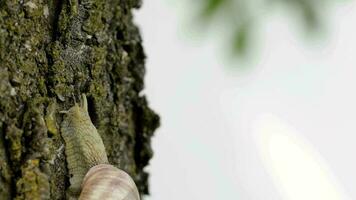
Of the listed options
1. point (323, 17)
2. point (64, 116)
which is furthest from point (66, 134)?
point (323, 17)

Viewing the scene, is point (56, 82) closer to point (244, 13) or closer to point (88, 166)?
point (88, 166)

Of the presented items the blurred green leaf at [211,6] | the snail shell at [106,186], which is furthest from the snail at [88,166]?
the blurred green leaf at [211,6]

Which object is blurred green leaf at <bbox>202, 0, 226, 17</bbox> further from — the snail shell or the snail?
the snail shell

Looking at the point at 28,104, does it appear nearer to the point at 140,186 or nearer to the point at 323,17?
the point at 140,186

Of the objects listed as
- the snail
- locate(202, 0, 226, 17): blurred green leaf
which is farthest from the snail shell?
locate(202, 0, 226, 17): blurred green leaf

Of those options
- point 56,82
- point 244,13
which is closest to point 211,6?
point 244,13

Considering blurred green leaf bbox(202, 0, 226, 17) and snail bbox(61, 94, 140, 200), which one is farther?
blurred green leaf bbox(202, 0, 226, 17)
